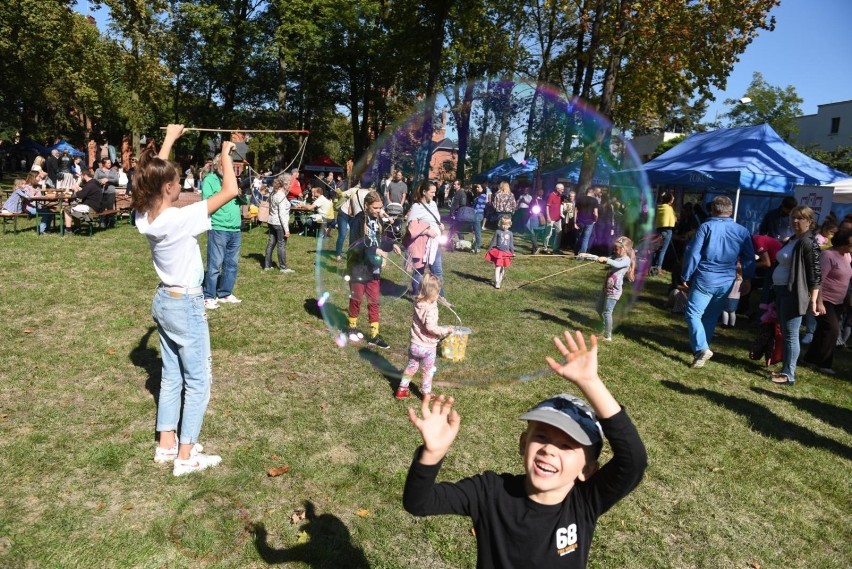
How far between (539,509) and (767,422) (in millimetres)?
5443

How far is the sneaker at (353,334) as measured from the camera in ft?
23.7

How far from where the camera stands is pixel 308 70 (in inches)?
1679

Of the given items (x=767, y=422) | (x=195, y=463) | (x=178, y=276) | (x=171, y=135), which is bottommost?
(x=195, y=463)

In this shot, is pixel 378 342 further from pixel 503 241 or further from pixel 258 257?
pixel 258 257

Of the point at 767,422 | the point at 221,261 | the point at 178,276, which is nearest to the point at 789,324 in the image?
the point at 767,422

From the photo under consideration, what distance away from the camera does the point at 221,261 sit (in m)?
9.16

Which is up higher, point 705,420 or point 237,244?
point 237,244

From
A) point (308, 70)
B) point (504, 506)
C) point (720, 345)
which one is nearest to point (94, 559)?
point (504, 506)

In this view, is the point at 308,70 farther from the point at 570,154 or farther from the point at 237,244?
the point at 570,154

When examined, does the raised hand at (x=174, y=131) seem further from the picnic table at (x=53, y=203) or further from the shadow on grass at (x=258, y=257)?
the picnic table at (x=53, y=203)

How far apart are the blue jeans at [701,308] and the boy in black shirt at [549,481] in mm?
6168

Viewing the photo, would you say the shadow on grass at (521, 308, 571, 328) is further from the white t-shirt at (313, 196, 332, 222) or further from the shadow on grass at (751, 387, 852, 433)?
the white t-shirt at (313, 196, 332, 222)

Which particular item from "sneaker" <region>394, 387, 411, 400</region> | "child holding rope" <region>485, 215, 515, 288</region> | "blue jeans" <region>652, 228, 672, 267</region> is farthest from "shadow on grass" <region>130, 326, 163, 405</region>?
"blue jeans" <region>652, 228, 672, 267</region>

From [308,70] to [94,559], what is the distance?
43178 millimetres
